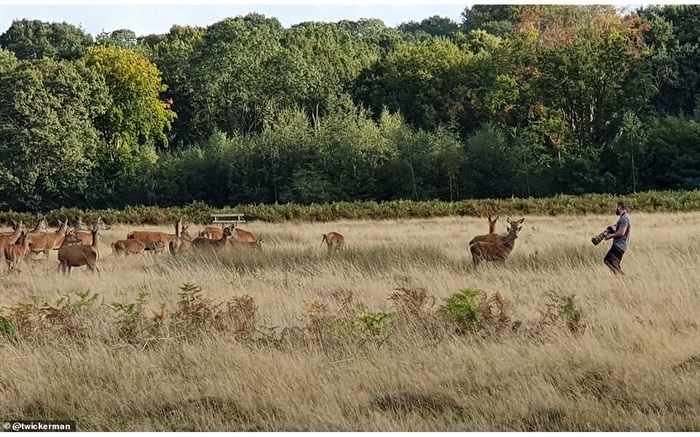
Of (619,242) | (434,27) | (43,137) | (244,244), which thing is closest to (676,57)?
(43,137)

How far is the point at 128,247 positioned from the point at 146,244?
1091 mm

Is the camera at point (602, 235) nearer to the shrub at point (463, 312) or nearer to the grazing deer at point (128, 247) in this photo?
the shrub at point (463, 312)

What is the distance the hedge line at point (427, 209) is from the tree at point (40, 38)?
34993mm

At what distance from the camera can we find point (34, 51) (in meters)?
79.1

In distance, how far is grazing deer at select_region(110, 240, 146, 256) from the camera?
21.1 meters

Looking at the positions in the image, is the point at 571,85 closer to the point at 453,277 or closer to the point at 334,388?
the point at 453,277

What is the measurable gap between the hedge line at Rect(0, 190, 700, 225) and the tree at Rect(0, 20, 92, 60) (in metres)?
35.0

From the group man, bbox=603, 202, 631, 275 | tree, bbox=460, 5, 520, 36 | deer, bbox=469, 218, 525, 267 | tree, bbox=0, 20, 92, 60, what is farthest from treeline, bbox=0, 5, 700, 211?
man, bbox=603, 202, 631, 275

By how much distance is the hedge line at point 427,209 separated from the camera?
36969 mm

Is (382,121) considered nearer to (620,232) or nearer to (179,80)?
(179,80)

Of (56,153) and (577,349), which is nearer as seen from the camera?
(577,349)

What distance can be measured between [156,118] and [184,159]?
722 cm

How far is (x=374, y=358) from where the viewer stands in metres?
9.04

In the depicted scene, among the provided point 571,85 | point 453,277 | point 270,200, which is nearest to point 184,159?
point 270,200
